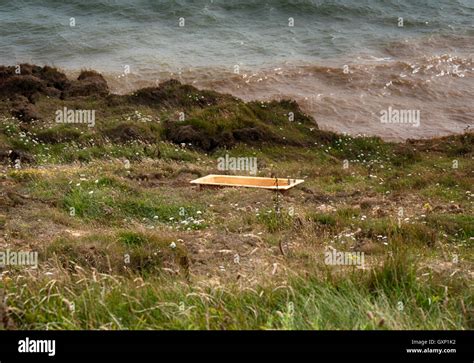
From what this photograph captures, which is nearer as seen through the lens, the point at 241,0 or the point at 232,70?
the point at 232,70

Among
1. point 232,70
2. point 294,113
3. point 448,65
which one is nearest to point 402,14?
point 448,65

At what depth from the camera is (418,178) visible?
684 inches

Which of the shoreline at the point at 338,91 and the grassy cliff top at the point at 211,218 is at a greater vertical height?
the grassy cliff top at the point at 211,218

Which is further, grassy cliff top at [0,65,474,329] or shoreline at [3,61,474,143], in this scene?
shoreline at [3,61,474,143]

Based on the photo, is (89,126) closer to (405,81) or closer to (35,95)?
(35,95)

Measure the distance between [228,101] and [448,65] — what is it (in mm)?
15534

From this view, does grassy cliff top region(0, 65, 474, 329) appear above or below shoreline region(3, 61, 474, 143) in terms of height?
above

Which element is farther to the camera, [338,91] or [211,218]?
[338,91]

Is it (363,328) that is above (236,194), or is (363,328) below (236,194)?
above

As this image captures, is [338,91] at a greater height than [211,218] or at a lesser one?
lesser

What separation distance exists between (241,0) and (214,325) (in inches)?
1576

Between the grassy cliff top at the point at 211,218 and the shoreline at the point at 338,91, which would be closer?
the grassy cliff top at the point at 211,218
